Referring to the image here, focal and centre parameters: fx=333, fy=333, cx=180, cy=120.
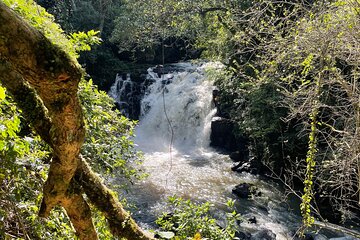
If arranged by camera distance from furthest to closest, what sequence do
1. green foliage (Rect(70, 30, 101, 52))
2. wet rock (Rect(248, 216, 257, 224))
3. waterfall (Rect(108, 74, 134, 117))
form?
1. waterfall (Rect(108, 74, 134, 117))
2. wet rock (Rect(248, 216, 257, 224))
3. green foliage (Rect(70, 30, 101, 52))

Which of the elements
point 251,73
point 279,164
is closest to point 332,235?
point 279,164

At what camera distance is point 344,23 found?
12.1ft

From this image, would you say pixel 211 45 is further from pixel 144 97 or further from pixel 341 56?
pixel 341 56

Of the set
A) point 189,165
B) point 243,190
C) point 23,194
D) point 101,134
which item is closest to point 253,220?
point 243,190

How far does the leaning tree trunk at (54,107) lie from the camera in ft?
4.26

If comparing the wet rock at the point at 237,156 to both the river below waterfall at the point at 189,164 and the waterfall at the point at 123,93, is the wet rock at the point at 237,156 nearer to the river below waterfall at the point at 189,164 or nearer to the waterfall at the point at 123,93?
the river below waterfall at the point at 189,164

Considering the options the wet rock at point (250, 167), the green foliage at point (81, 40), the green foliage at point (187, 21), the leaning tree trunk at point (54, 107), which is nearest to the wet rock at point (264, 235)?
the wet rock at point (250, 167)

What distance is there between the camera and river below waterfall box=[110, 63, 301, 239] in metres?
8.90

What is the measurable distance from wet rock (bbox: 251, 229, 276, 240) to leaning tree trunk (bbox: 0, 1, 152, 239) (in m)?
5.70

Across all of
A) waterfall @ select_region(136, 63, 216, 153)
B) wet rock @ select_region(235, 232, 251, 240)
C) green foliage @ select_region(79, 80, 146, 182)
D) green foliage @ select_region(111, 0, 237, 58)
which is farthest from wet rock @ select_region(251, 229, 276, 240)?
waterfall @ select_region(136, 63, 216, 153)

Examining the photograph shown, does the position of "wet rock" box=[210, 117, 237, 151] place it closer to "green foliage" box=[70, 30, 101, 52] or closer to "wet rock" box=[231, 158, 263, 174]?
"wet rock" box=[231, 158, 263, 174]

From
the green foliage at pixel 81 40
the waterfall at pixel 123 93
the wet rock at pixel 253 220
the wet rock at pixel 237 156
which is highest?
the waterfall at pixel 123 93

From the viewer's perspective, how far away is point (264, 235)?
762 centimetres

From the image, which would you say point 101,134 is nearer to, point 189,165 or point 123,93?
point 189,165
